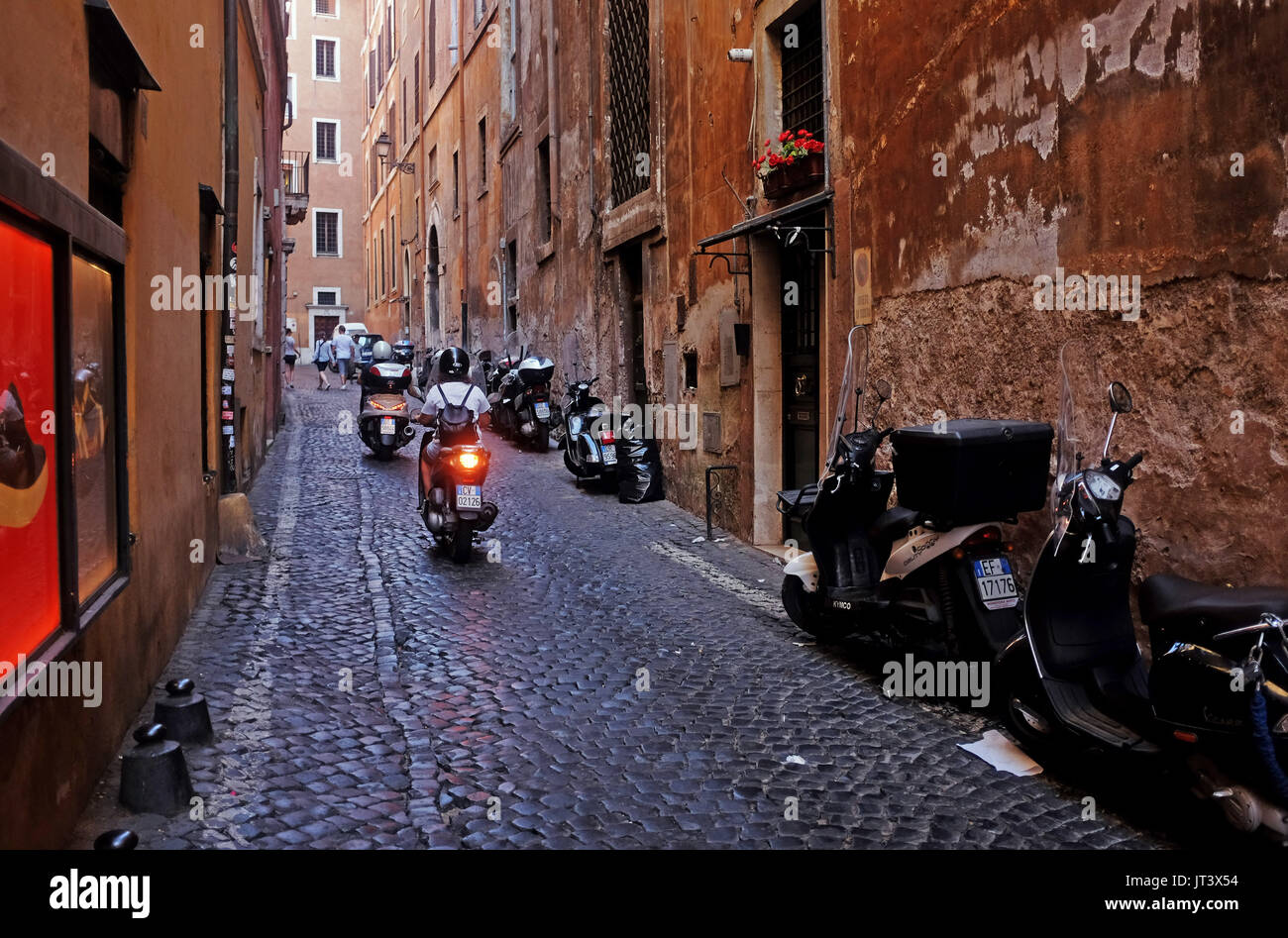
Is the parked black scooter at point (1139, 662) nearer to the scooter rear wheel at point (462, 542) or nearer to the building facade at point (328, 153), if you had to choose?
the scooter rear wheel at point (462, 542)

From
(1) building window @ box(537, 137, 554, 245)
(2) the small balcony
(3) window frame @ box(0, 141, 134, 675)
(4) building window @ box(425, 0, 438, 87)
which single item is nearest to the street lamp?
(2) the small balcony

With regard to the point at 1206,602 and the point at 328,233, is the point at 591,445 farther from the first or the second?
the point at 328,233

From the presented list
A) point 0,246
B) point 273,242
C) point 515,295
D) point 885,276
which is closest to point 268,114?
point 273,242

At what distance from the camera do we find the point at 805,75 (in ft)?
30.9

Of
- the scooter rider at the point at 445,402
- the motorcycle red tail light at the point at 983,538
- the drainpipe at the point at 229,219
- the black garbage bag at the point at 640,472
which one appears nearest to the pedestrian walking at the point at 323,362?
the black garbage bag at the point at 640,472

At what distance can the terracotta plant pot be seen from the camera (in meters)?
8.77

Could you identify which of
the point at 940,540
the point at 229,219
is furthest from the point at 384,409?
the point at 940,540

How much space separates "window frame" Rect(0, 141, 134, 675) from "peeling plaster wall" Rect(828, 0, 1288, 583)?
436 cm

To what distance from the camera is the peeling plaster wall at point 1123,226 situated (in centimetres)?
459

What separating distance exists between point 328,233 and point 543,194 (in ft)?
104

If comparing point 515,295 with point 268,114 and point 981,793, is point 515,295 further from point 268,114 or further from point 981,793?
point 981,793

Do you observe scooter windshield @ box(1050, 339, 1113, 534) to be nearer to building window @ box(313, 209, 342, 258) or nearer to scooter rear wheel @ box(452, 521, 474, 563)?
scooter rear wheel @ box(452, 521, 474, 563)

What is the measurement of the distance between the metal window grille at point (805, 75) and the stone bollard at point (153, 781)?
6.78 metres

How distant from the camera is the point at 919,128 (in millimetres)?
7207
